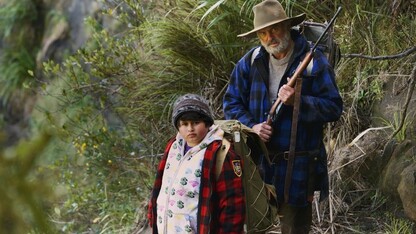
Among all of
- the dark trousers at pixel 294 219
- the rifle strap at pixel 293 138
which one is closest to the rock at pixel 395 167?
the dark trousers at pixel 294 219

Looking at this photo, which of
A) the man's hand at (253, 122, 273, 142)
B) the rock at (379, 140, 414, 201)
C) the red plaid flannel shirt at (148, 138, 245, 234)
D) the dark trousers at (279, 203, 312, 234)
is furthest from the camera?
Answer: the rock at (379, 140, 414, 201)

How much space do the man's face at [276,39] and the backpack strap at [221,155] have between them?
68 centimetres

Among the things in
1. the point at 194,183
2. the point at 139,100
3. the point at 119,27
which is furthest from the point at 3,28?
the point at 194,183

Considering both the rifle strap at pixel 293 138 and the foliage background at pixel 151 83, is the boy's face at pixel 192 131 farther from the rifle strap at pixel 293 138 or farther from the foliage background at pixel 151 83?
the foliage background at pixel 151 83

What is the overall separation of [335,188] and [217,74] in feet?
4.97

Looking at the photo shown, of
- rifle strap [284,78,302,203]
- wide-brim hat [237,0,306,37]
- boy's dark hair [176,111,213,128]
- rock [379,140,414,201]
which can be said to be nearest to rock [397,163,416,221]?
rock [379,140,414,201]

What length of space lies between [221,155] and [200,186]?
0.54 ft

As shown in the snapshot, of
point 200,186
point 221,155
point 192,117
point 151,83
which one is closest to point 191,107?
point 192,117

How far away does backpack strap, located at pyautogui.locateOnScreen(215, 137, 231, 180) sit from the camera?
3.24 m

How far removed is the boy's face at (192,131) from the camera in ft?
10.9

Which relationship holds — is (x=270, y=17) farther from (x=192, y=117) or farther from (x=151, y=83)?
(x=151, y=83)

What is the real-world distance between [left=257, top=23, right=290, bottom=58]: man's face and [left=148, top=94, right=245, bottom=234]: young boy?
0.61m

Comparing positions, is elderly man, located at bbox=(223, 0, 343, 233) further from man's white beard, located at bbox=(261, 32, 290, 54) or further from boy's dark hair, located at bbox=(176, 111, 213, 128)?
boy's dark hair, located at bbox=(176, 111, 213, 128)

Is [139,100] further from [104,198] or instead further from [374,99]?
[374,99]
